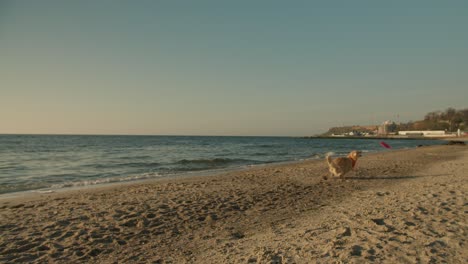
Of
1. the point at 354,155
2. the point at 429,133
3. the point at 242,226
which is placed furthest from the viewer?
the point at 429,133

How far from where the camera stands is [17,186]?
36.1 feet

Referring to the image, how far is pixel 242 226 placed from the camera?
5.42 metres

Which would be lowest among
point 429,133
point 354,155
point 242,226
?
point 242,226

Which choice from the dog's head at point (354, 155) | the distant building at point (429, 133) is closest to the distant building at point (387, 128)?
the distant building at point (429, 133)

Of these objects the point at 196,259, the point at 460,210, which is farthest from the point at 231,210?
the point at 460,210

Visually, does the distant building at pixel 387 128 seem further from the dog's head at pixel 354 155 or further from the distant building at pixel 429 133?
the dog's head at pixel 354 155

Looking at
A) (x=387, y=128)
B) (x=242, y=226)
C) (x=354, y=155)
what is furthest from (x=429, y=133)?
(x=242, y=226)

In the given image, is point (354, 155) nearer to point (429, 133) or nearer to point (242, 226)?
point (242, 226)

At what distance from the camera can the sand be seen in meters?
3.90

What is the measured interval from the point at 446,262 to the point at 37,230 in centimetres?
646

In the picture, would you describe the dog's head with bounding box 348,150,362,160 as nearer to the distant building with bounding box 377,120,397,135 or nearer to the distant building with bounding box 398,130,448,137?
the distant building with bounding box 398,130,448,137

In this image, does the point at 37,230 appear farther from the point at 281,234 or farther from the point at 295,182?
the point at 295,182

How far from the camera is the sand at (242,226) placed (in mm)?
3896

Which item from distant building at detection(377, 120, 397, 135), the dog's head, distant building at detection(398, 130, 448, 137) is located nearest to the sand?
the dog's head
